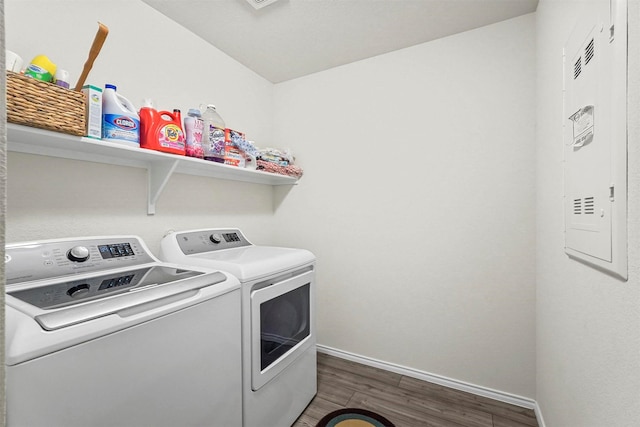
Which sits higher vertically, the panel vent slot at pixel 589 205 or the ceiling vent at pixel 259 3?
the ceiling vent at pixel 259 3

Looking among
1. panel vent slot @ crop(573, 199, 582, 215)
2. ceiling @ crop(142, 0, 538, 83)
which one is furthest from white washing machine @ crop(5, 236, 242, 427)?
ceiling @ crop(142, 0, 538, 83)

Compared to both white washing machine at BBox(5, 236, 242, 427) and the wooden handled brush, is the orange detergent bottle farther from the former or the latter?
white washing machine at BBox(5, 236, 242, 427)

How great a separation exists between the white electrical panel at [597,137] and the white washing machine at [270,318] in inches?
49.2

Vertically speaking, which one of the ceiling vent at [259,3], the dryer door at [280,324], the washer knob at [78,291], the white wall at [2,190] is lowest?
the dryer door at [280,324]

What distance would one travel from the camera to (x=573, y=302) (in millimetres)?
1093

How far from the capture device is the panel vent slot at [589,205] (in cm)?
88

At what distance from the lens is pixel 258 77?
2.59 meters

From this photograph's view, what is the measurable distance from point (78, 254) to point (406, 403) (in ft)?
6.57

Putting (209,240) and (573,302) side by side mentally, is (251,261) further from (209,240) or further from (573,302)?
(573,302)

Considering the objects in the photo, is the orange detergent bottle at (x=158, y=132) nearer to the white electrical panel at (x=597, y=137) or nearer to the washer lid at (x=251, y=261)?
the washer lid at (x=251, y=261)

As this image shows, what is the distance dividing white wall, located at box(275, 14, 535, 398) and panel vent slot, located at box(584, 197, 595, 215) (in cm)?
95

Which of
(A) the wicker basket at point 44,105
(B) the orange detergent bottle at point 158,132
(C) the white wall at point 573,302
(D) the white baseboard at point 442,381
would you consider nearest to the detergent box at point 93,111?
(A) the wicker basket at point 44,105

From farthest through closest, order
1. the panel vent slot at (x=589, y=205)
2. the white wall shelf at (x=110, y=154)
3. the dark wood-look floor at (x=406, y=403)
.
→ the dark wood-look floor at (x=406, y=403) → the white wall shelf at (x=110, y=154) → the panel vent slot at (x=589, y=205)

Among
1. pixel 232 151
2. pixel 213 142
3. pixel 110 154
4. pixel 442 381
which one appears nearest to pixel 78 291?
pixel 110 154
